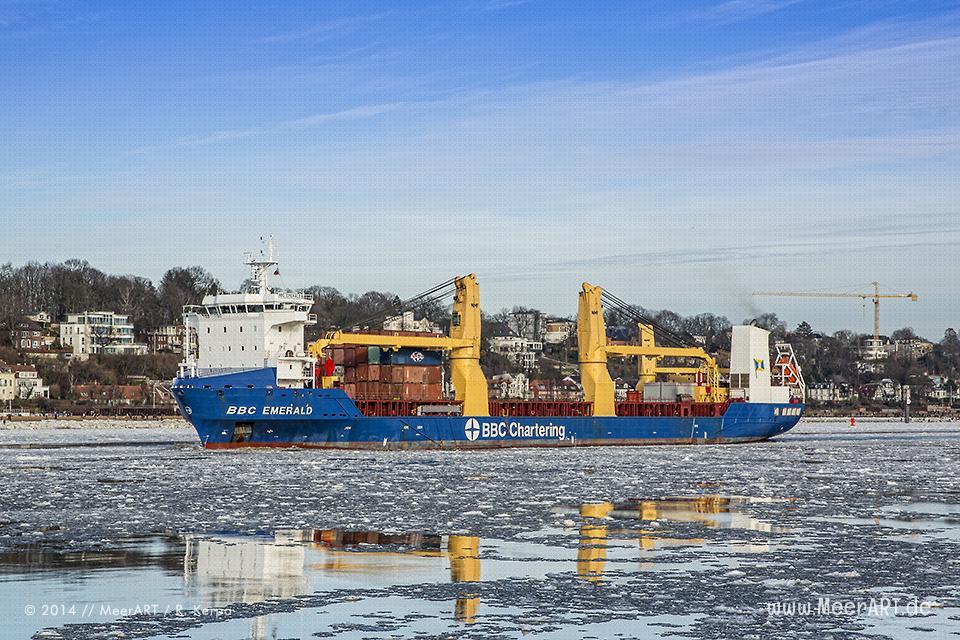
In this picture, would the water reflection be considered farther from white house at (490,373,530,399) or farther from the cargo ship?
white house at (490,373,530,399)

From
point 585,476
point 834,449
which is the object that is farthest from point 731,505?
point 834,449

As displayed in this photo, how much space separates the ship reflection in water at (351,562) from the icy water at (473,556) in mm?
49

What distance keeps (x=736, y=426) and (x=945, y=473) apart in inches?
944

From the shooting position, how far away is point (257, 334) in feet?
144

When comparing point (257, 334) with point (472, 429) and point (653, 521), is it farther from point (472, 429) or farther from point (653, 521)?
point (653, 521)

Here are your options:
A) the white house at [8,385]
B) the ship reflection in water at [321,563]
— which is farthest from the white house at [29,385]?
the ship reflection in water at [321,563]

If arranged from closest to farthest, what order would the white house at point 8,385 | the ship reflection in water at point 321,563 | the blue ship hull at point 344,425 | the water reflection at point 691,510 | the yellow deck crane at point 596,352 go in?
the ship reflection in water at point 321,563, the water reflection at point 691,510, the blue ship hull at point 344,425, the yellow deck crane at point 596,352, the white house at point 8,385

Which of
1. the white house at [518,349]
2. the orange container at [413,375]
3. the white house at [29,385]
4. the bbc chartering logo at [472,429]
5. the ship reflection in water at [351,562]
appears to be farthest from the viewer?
the white house at [518,349]

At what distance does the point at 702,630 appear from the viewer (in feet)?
37.6

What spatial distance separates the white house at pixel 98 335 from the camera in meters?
127

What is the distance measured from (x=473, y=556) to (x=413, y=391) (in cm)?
3321

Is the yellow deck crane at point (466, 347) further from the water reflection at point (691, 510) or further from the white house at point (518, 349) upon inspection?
the white house at point (518, 349)

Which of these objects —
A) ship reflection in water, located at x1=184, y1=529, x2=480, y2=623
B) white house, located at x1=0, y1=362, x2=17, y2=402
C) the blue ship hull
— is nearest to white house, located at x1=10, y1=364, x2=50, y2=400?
white house, located at x1=0, y1=362, x2=17, y2=402

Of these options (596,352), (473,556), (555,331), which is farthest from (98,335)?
(473,556)
